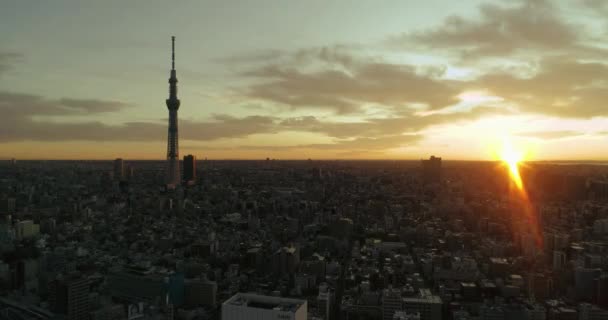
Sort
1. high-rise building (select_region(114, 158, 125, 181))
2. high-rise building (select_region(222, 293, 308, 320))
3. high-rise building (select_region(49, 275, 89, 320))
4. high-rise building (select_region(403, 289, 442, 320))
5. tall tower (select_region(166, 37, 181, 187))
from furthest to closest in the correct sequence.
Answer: high-rise building (select_region(114, 158, 125, 181))
tall tower (select_region(166, 37, 181, 187))
high-rise building (select_region(49, 275, 89, 320))
high-rise building (select_region(403, 289, 442, 320))
high-rise building (select_region(222, 293, 308, 320))

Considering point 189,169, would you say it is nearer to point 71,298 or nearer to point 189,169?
point 189,169

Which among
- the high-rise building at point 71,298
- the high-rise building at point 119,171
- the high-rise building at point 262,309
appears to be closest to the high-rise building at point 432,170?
the high-rise building at point 119,171

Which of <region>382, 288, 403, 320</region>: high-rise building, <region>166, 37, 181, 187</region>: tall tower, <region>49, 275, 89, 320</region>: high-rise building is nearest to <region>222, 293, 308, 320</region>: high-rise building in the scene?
<region>382, 288, 403, 320</region>: high-rise building

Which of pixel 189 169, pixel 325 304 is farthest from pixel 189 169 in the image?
pixel 325 304

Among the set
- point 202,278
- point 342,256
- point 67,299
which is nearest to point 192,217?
point 342,256

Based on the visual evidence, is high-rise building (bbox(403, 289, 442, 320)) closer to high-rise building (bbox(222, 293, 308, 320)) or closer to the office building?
high-rise building (bbox(222, 293, 308, 320))

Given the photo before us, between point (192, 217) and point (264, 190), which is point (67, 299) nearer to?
point (192, 217)
